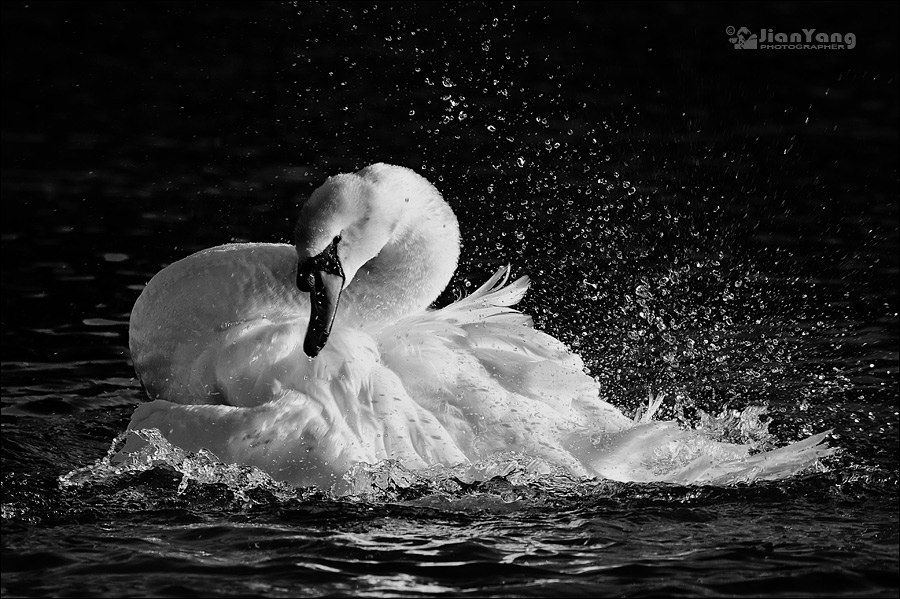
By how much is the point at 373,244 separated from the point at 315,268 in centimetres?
41

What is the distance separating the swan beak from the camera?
626 centimetres

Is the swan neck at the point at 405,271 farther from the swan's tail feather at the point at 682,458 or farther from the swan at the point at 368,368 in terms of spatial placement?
the swan's tail feather at the point at 682,458

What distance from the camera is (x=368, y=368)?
6.40 m

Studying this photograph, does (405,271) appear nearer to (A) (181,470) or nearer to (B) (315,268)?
(B) (315,268)

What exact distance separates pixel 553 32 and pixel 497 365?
28.9ft

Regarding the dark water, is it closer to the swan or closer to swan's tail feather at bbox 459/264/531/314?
the swan

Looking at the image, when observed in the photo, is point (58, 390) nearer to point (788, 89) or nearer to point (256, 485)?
point (256, 485)

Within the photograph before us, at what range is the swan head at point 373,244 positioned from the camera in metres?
6.42

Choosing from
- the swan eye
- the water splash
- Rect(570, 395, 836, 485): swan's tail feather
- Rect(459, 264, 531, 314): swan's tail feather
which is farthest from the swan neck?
Rect(570, 395, 836, 485): swan's tail feather

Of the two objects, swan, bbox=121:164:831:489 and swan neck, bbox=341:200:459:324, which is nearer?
swan, bbox=121:164:831:489

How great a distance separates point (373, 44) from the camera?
573 inches

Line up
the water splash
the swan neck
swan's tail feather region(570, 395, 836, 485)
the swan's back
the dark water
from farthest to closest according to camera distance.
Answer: the swan neck → the swan's back → swan's tail feather region(570, 395, 836, 485) → the water splash → the dark water

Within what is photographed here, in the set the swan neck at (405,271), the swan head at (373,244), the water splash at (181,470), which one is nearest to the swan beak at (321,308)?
the swan head at (373,244)

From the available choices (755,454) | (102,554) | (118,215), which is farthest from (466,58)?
(102,554)
